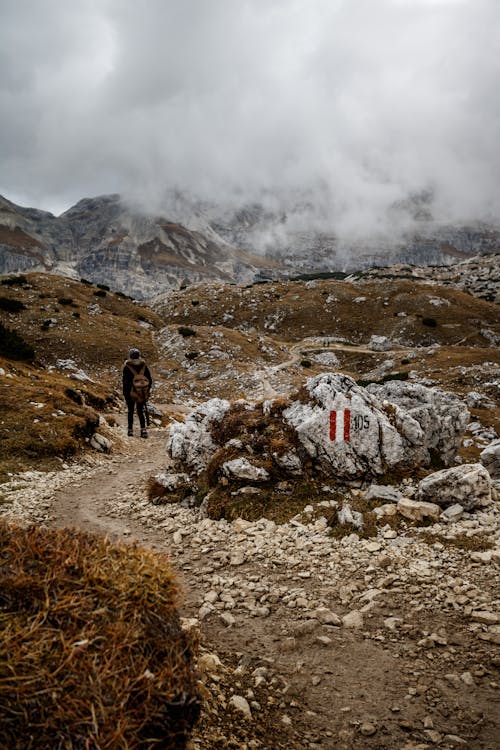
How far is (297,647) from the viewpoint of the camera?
220 inches

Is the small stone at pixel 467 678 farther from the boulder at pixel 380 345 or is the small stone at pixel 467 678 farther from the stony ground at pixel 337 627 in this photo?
the boulder at pixel 380 345

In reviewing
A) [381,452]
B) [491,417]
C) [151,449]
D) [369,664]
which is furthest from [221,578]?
[491,417]

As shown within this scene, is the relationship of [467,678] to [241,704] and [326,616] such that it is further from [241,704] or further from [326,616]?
[241,704]

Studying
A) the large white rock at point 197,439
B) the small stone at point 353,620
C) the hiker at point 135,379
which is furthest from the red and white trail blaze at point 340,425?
the hiker at point 135,379

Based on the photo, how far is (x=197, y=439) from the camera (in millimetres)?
13180

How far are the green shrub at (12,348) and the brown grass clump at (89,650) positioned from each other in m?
29.7

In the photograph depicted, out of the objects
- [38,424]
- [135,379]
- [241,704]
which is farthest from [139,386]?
[241,704]

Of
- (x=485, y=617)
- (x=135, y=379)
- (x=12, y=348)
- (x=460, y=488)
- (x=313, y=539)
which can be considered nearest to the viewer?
(x=485, y=617)

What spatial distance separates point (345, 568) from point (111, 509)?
704 cm

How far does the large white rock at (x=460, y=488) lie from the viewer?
9.30 meters

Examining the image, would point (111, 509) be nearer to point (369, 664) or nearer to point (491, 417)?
point (369, 664)

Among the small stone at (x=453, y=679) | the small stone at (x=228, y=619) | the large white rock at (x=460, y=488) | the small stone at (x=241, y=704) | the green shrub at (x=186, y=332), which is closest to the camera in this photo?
the small stone at (x=241, y=704)

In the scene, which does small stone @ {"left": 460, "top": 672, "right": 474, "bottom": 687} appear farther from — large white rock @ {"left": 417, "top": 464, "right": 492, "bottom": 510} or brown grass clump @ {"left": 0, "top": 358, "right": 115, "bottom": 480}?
brown grass clump @ {"left": 0, "top": 358, "right": 115, "bottom": 480}

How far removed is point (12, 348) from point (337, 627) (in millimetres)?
31115
